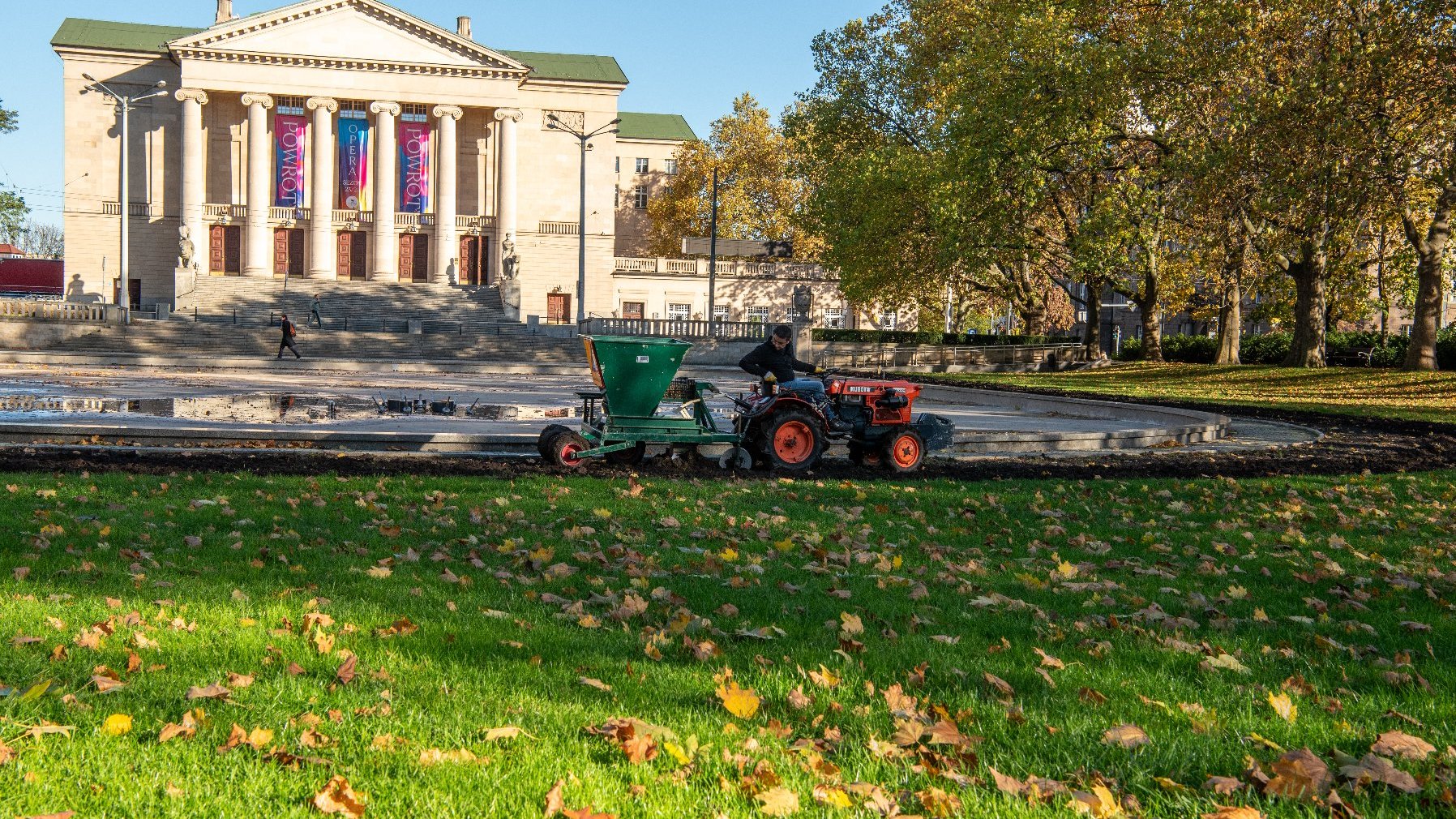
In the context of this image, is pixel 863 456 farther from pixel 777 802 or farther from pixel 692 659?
pixel 777 802

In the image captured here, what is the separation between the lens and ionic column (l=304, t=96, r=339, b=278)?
67.4 meters

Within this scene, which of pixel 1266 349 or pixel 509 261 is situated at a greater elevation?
pixel 509 261

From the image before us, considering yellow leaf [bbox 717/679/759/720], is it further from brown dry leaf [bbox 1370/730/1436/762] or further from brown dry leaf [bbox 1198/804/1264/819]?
brown dry leaf [bbox 1370/730/1436/762]

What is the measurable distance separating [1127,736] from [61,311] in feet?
165

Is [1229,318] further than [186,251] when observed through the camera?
No

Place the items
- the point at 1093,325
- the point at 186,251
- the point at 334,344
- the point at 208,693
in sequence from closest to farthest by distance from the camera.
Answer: the point at 208,693 < the point at 334,344 < the point at 1093,325 < the point at 186,251

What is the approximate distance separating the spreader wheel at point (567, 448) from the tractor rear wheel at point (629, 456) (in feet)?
1.38

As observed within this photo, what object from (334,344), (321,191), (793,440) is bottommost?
(793,440)

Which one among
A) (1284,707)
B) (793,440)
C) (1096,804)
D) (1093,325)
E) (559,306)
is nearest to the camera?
(1096,804)

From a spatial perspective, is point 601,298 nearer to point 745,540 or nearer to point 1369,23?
point 1369,23

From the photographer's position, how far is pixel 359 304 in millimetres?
63594

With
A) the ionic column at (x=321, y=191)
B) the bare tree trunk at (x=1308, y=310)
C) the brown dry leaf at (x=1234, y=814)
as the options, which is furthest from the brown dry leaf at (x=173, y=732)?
the ionic column at (x=321, y=191)

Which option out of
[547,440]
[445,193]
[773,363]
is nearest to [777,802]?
[547,440]

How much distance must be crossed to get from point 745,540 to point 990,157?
33768 mm
